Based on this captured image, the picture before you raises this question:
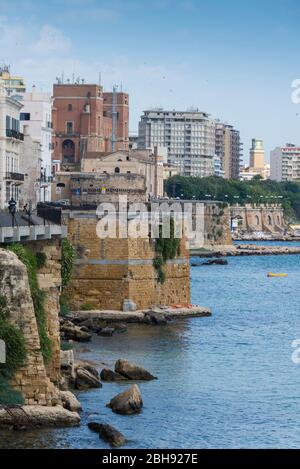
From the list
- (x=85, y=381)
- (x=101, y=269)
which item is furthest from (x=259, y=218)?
(x=85, y=381)

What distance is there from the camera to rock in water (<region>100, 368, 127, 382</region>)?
108 feet

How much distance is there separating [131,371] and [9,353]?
8.15 metres

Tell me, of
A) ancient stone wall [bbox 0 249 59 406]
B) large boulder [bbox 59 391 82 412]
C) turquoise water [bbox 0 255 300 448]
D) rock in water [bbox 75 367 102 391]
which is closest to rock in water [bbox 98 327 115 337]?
turquoise water [bbox 0 255 300 448]

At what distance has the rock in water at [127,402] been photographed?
29.2 m

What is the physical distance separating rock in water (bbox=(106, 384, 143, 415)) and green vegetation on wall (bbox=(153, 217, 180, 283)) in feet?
64.6

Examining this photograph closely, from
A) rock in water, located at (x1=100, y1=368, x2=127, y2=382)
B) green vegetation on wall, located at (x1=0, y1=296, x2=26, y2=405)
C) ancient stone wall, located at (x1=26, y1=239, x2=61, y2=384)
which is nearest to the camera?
green vegetation on wall, located at (x1=0, y1=296, x2=26, y2=405)

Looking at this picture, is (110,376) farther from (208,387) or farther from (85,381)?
(208,387)

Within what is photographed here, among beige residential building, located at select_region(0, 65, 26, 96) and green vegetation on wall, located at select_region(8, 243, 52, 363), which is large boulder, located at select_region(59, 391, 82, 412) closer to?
green vegetation on wall, located at select_region(8, 243, 52, 363)

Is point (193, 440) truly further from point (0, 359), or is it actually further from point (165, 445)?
point (0, 359)

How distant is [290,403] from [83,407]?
4648 mm

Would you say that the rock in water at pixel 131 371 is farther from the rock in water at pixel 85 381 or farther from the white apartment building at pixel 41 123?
the white apartment building at pixel 41 123

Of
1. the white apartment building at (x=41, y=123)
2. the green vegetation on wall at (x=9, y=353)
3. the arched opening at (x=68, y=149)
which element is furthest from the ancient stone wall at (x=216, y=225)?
the green vegetation on wall at (x=9, y=353)

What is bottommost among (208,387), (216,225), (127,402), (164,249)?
(208,387)

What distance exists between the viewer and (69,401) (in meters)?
28.1
